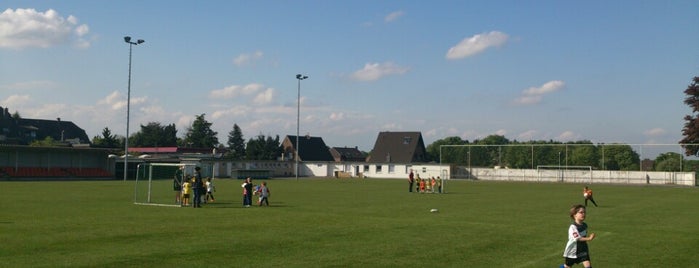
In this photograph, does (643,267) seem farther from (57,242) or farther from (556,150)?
(556,150)

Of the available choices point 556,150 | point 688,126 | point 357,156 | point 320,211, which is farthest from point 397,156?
point 320,211

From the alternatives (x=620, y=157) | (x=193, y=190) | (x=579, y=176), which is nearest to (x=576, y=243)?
(x=193, y=190)

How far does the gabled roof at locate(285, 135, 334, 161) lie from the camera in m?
123

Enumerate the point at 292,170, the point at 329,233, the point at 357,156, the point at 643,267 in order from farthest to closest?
the point at 357,156, the point at 292,170, the point at 329,233, the point at 643,267

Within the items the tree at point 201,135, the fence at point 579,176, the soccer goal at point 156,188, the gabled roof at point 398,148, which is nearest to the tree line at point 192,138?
the tree at point 201,135

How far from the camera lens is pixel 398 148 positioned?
11169 cm

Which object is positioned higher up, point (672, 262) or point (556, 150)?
point (556, 150)

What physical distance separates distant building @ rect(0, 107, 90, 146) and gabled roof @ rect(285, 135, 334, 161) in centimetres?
3942

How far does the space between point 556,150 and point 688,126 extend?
604 inches

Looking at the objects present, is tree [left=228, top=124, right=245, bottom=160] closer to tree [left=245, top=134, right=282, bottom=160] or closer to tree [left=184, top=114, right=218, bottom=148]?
tree [left=184, top=114, right=218, bottom=148]

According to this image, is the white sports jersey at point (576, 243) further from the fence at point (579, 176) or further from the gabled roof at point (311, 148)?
the gabled roof at point (311, 148)

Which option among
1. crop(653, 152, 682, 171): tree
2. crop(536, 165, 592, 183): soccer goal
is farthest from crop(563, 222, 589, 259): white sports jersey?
crop(653, 152, 682, 171): tree

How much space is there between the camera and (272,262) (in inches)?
507

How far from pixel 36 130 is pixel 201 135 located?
31.6 meters
